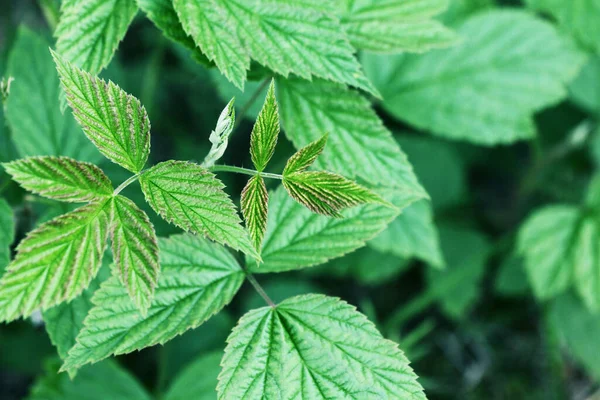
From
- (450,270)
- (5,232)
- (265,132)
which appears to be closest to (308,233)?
(265,132)

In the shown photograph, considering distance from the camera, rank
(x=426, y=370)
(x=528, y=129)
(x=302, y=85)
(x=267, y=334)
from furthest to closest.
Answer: (x=426, y=370) < (x=528, y=129) < (x=302, y=85) < (x=267, y=334)

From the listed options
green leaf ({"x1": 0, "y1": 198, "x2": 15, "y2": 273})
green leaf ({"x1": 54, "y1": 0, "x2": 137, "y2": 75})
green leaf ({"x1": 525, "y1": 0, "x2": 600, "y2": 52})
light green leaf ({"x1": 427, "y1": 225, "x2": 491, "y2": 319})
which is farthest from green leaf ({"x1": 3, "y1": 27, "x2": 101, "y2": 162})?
green leaf ({"x1": 525, "y1": 0, "x2": 600, "y2": 52})

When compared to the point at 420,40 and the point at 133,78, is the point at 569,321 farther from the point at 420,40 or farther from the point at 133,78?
the point at 133,78

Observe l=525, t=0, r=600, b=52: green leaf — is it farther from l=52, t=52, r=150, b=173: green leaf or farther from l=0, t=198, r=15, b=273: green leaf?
l=0, t=198, r=15, b=273: green leaf

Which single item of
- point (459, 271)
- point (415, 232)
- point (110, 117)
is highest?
point (110, 117)

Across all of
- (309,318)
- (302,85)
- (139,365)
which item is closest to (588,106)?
(302,85)

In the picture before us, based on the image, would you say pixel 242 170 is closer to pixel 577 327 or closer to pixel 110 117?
pixel 110 117
